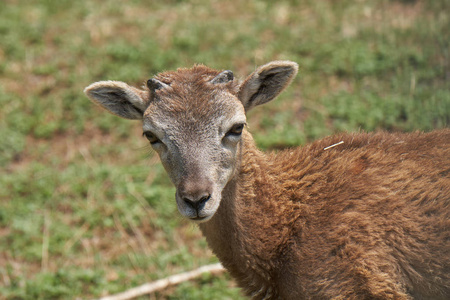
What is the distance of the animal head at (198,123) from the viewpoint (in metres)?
4.43

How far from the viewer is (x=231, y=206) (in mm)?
4934

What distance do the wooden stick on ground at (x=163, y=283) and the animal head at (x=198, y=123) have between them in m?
2.46

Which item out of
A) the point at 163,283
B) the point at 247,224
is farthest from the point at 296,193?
the point at 163,283

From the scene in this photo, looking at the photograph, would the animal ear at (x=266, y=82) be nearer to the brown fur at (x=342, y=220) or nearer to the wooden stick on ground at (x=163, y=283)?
the brown fur at (x=342, y=220)

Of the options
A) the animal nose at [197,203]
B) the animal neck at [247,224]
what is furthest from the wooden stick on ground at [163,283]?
the animal nose at [197,203]

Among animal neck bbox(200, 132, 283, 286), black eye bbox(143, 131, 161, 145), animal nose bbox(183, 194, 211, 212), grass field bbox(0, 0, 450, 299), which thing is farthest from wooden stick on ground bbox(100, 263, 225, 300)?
animal nose bbox(183, 194, 211, 212)

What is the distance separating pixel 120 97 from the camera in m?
5.28

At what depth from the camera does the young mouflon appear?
173 inches

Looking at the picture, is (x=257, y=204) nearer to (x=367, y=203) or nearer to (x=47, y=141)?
(x=367, y=203)

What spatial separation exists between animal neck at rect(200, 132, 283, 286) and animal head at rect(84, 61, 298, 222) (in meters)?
0.17

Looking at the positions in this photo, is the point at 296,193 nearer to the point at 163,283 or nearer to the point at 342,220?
the point at 342,220

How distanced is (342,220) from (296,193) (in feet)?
1.82

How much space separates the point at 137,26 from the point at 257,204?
7787mm

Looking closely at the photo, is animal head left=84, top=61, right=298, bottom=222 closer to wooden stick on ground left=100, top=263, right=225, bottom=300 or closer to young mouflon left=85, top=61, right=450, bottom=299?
young mouflon left=85, top=61, right=450, bottom=299
